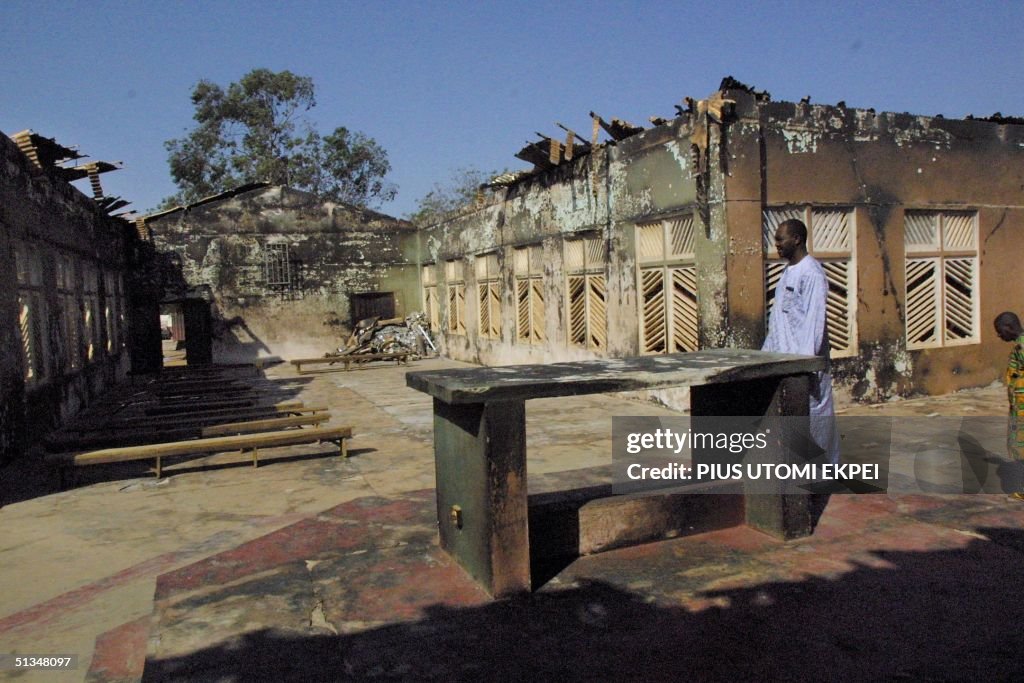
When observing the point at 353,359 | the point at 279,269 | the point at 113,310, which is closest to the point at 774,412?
the point at 353,359

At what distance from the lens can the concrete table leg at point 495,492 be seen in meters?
3.34

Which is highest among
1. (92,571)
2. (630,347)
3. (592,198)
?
(592,198)

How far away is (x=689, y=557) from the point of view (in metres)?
3.81

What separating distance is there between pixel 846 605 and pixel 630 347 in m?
7.29

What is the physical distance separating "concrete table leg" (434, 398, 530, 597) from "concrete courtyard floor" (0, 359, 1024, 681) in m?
0.12

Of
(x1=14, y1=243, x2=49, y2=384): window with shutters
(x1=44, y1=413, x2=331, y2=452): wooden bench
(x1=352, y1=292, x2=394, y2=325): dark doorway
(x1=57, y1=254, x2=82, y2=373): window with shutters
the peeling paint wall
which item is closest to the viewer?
(x1=44, y1=413, x2=331, y2=452): wooden bench

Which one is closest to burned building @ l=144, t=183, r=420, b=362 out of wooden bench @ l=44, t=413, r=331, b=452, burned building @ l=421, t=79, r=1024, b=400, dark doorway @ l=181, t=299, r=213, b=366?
dark doorway @ l=181, t=299, r=213, b=366

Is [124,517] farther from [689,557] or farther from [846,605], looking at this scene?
[846,605]

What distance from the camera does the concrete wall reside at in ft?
26.8

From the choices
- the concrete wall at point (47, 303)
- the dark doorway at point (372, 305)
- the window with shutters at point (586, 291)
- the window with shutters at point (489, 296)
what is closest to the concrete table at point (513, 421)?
the concrete wall at point (47, 303)

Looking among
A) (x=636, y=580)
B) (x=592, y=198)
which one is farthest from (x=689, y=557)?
(x=592, y=198)

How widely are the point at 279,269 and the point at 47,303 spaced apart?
31.4 feet

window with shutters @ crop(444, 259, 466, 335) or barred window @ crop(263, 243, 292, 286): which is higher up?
barred window @ crop(263, 243, 292, 286)

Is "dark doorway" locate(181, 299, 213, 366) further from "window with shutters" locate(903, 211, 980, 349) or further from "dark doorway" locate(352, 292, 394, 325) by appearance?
"window with shutters" locate(903, 211, 980, 349)
